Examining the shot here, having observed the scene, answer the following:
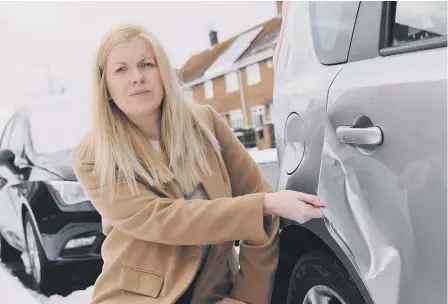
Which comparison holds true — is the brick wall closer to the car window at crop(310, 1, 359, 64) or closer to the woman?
the woman

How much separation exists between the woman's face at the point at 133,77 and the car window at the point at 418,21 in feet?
2.37

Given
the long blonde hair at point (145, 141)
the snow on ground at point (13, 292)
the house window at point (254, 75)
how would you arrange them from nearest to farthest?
the long blonde hair at point (145, 141), the snow on ground at point (13, 292), the house window at point (254, 75)

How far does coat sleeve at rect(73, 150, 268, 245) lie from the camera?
1257 millimetres

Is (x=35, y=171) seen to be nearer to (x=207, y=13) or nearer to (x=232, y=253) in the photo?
(x=207, y=13)

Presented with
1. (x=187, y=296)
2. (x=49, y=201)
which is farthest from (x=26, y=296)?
(x=187, y=296)

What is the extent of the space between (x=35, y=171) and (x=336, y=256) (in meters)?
2.31

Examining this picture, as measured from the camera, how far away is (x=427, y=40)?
910 mm

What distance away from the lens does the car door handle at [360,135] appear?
0.95 m

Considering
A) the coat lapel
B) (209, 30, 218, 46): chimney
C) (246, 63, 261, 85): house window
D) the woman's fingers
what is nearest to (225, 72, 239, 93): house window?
(246, 63, 261, 85): house window

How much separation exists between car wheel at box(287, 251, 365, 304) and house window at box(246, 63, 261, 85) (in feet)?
7.93

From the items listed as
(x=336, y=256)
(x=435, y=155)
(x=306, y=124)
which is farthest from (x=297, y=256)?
(x=435, y=155)

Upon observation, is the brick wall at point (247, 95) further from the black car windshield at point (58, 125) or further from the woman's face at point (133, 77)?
the woman's face at point (133, 77)

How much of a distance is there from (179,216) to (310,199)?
1.20ft

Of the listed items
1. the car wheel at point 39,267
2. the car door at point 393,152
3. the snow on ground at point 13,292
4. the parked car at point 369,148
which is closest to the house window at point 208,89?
the car wheel at point 39,267
